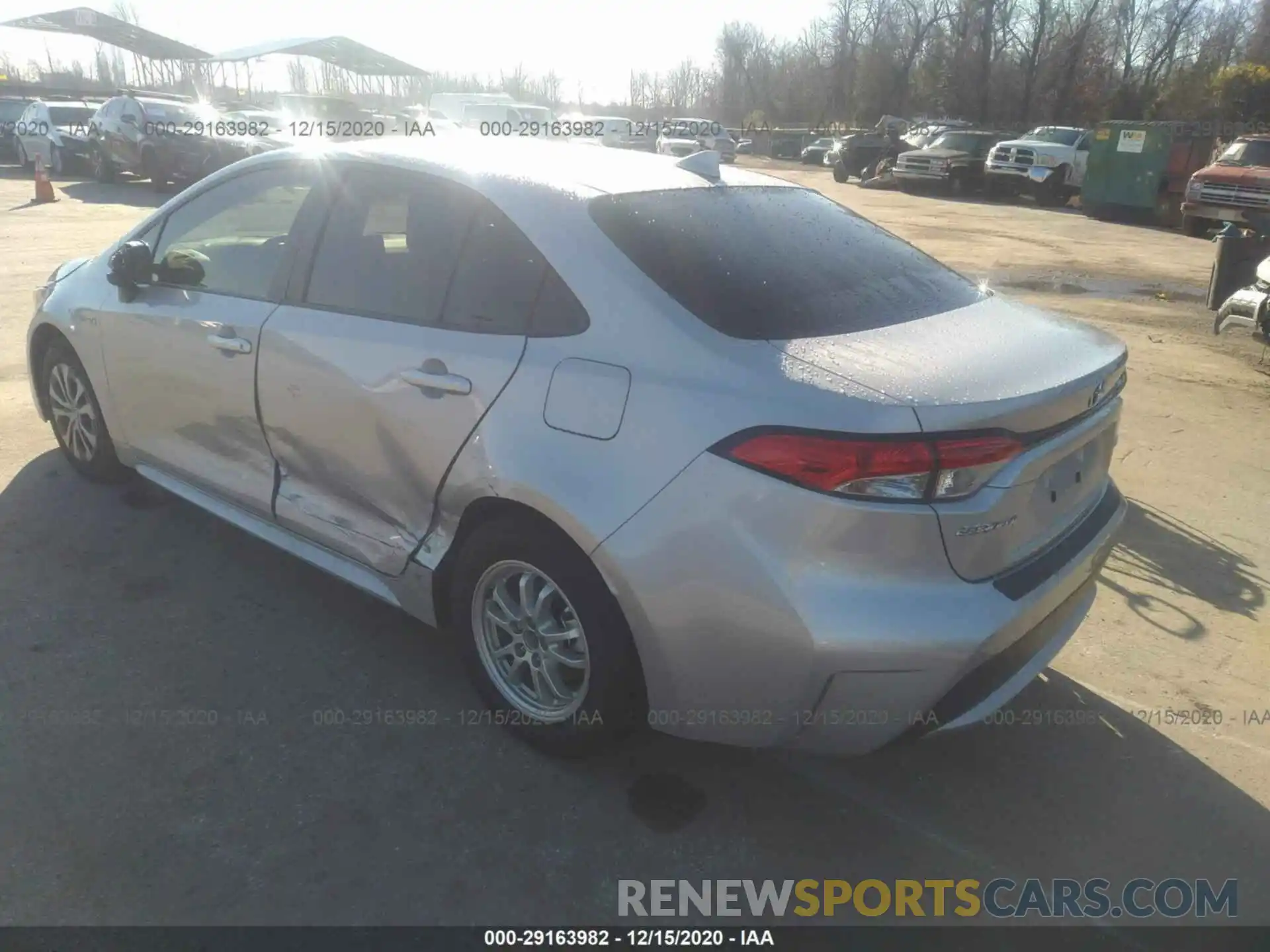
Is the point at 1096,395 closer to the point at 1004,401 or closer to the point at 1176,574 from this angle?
the point at 1004,401

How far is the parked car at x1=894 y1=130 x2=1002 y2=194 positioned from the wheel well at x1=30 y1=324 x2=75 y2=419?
85.3 feet

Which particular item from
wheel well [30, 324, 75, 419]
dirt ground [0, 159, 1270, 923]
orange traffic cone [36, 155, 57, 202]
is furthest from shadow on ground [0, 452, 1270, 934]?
orange traffic cone [36, 155, 57, 202]

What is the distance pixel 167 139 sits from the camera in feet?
60.4

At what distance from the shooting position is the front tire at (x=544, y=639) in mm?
2586

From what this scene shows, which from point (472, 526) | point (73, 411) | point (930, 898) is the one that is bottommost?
point (930, 898)

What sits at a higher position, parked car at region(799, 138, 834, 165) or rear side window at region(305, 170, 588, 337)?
rear side window at region(305, 170, 588, 337)

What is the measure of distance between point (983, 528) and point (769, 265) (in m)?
0.96

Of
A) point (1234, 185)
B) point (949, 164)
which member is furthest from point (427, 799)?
point (949, 164)

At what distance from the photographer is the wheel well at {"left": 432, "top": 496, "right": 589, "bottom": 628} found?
2.65 meters

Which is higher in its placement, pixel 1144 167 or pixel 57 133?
pixel 57 133

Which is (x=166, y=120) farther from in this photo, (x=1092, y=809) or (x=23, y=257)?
(x=1092, y=809)

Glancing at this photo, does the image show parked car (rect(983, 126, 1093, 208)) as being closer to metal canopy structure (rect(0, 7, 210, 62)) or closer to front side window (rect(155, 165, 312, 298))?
front side window (rect(155, 165, 312, 298))

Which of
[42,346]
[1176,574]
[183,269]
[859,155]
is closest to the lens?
[183,269]

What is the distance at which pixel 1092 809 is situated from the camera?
2.79 metres
